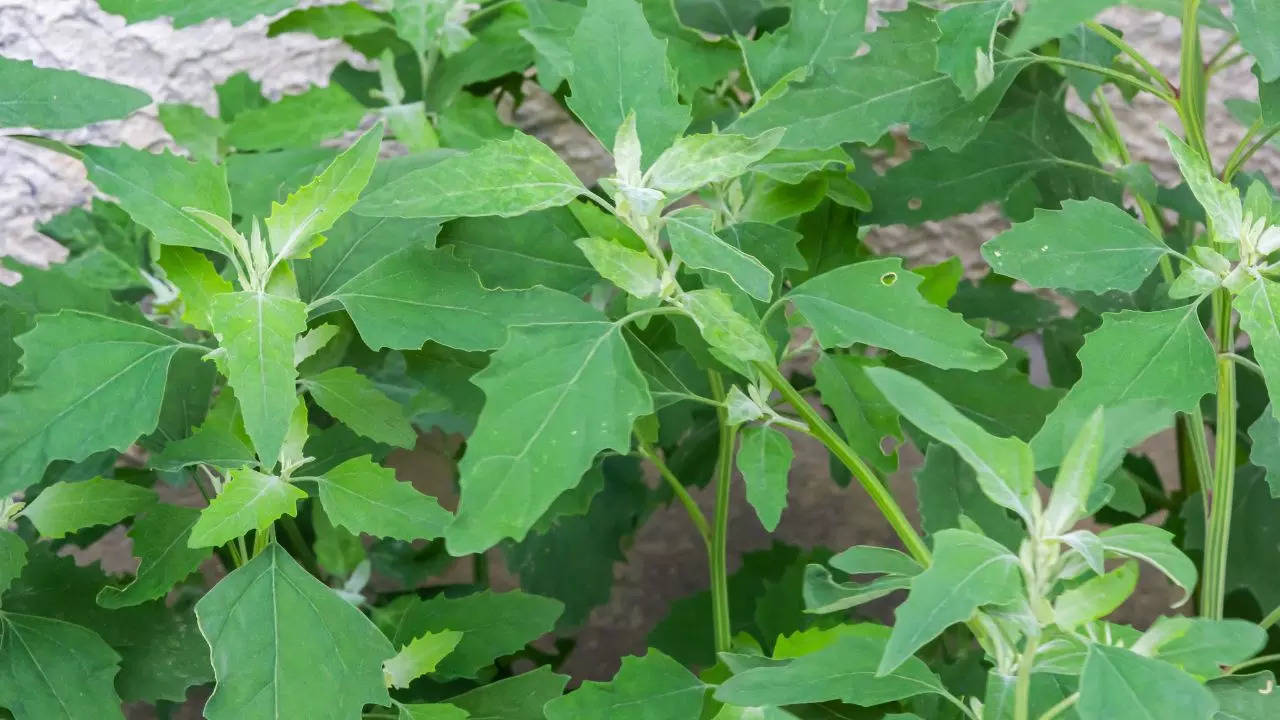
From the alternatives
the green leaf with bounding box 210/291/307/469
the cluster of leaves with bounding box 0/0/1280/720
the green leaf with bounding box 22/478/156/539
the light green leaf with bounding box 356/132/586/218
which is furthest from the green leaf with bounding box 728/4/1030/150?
the green leaf with bounding box 22/478/156/539

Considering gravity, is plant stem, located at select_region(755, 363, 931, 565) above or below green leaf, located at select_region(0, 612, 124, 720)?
above

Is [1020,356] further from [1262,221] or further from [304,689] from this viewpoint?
[304,689]

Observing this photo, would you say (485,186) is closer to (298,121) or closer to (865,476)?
(865,476)

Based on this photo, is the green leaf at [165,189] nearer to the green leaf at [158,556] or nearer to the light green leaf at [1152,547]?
the green leaf at [158,556]

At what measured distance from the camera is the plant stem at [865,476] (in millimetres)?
428

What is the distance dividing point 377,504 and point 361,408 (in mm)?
52

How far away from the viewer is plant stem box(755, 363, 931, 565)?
0.43m

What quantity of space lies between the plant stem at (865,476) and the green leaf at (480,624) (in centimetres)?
16

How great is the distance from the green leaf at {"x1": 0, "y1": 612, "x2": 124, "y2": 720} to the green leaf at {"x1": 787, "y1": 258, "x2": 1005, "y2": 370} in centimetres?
34

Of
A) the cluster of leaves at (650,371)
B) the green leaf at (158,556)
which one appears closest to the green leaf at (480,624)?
the cluster of leaves at (650,371)

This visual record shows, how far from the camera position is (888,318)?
17.1 inches

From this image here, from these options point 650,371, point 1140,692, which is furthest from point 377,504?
point 1140,692

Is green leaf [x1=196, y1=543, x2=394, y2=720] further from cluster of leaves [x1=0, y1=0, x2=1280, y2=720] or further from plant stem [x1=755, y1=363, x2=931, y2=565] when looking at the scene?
plant stem [x1=755, y1=363, x2=931, y2=565]

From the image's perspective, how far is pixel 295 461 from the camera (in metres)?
0.48
